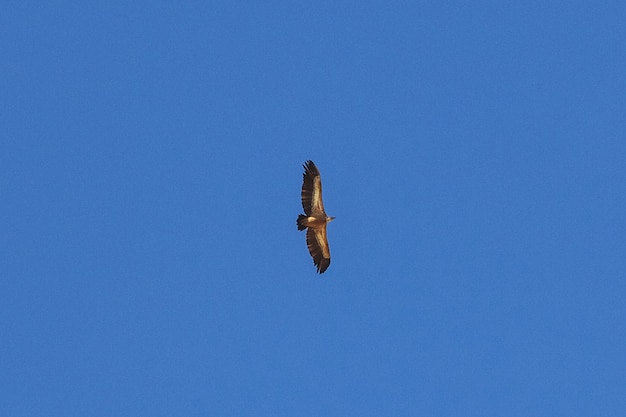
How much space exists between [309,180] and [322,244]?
16.3ft

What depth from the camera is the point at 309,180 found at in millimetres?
79625

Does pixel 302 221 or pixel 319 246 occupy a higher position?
pixel 319 246

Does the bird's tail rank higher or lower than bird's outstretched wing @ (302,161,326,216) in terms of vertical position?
lower

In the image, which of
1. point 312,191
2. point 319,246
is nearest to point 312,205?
point 312,191

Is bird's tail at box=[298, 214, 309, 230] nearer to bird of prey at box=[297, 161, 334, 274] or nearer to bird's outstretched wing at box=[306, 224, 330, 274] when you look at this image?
bird of prey at box=[297, 161, 334, 274]

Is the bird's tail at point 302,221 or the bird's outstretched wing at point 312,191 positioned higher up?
the bird's outstretched wing at point 312,191

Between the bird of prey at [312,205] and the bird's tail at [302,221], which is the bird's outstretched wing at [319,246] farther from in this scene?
the bird's tail at [302,221]

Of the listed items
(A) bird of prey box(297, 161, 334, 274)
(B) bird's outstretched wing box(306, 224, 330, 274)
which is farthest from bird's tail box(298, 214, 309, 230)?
(B) bird's outstretched wing box(306, 224, 330, 274)

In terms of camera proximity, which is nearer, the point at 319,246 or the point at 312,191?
the point at 312,191

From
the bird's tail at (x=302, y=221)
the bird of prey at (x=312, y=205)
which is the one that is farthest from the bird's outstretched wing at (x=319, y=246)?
the bird's tail at (x=302, y=221)

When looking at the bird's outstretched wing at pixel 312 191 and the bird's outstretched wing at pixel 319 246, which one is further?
the bird's outstretched wing at pixel 319 246

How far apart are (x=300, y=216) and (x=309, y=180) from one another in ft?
7.04

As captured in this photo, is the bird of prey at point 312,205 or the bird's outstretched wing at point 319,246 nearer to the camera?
the bird of prey at point 312,205

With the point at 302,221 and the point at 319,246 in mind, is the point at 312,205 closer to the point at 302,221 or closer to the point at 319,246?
the point at 302,221
